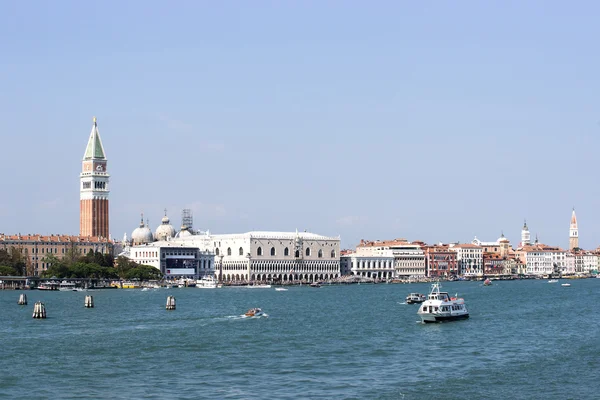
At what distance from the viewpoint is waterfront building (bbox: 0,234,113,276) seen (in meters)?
111

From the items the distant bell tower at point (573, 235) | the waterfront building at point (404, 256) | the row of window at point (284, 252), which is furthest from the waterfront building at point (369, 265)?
the distant bell tower at point (573, 235)

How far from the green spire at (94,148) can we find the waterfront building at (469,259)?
5444 centimetres

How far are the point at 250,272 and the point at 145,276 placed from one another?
820 inches

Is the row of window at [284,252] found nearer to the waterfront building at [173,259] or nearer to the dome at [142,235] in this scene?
the waterfront building at [173,259]

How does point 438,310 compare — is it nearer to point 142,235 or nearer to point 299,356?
point 299,356

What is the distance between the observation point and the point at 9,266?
9925 centimetres

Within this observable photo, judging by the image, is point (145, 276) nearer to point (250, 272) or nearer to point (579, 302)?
point (250, 272)

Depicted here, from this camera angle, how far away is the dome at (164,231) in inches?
5453

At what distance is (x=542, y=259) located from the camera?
172875 mm

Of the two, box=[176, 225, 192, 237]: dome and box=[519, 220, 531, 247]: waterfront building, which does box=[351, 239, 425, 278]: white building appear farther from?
box=[519, 220, 531, 247]: waterfront building

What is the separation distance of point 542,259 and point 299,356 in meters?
145

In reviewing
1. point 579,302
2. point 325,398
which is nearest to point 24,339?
point 325,398

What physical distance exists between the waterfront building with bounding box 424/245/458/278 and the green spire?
4837cm

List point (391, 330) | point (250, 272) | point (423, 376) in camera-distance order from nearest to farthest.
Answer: point (423, 376) < point (391, 330) < point (250, 272)
